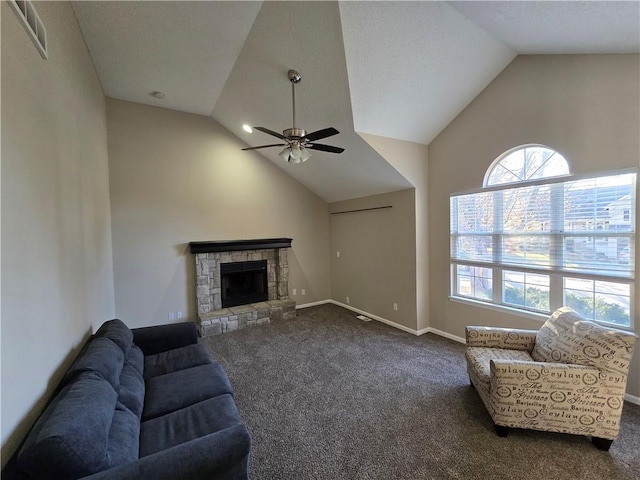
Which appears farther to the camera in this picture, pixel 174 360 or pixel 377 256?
pixel 377 256

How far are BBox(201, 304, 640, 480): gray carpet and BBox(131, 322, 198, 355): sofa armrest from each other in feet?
2.42

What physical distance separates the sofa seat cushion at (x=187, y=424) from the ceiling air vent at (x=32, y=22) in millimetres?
2399

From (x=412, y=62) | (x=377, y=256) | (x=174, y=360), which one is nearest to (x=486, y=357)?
(x=377, y=256)

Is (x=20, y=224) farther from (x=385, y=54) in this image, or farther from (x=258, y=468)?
(x=385, y=54)

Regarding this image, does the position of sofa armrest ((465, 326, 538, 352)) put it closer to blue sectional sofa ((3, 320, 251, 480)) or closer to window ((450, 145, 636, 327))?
window ((450, 145, 636, 327))

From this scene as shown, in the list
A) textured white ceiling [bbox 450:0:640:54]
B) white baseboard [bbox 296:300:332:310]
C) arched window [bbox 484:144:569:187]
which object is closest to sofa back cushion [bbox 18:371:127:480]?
textured white ceiling [bbox 450:0:640:54]

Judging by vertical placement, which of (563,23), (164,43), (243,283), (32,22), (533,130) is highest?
(164,43)

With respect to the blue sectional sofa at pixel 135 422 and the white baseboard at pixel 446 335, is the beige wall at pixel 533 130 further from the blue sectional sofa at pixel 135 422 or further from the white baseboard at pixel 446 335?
the blue sectional sofa at pixel 135 422

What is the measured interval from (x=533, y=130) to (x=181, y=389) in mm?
4395

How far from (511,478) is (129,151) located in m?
5.75

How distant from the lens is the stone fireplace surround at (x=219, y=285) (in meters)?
4.66

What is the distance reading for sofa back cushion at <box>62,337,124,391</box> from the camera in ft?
5.65

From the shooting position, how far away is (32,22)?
61.7 inches

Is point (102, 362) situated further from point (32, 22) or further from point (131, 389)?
point (32, 22)
